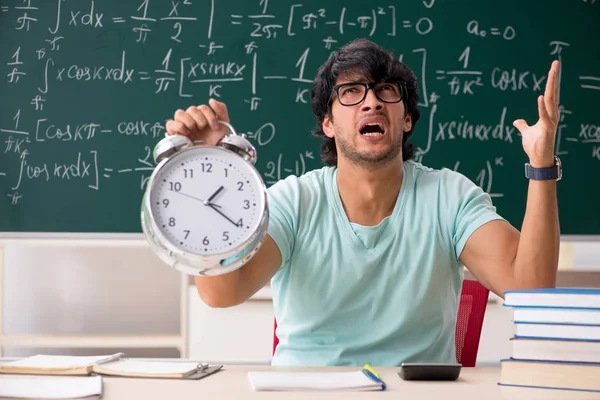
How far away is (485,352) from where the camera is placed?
11.2 feet

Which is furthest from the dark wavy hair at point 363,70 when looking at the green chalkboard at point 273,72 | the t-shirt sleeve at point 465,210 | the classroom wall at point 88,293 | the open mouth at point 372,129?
the classroom wall at point 88,293

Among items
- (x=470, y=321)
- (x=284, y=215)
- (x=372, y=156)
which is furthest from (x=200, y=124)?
(x=470, y=321)

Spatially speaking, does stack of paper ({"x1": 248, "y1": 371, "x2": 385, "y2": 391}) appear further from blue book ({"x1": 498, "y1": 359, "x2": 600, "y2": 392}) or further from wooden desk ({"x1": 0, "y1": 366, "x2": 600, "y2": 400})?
blue book ({"x1": 498, "y1": 359, "x2": 600, "y2": 392})

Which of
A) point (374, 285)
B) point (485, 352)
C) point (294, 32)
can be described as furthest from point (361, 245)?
point (294, 32)

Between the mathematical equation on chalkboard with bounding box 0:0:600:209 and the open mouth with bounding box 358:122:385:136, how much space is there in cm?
170

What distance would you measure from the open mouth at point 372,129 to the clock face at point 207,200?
2.20ft

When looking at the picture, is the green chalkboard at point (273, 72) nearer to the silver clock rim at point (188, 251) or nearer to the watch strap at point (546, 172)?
the watch strap at point (546, 172)

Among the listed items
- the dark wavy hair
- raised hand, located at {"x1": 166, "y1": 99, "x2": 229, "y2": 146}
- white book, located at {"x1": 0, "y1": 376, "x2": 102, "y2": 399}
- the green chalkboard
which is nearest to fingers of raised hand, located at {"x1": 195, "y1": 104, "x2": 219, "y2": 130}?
raised hand, located at {"x1": 166, "y1": 99, "x2": 229, "y2": 146}

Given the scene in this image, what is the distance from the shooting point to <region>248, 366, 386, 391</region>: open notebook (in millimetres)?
1303

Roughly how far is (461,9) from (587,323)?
2737mm

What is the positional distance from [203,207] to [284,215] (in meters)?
0.59

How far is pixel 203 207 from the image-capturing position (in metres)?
1.36

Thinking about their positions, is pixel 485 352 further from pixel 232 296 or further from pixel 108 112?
pixel 108 112

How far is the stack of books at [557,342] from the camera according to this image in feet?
4.19
